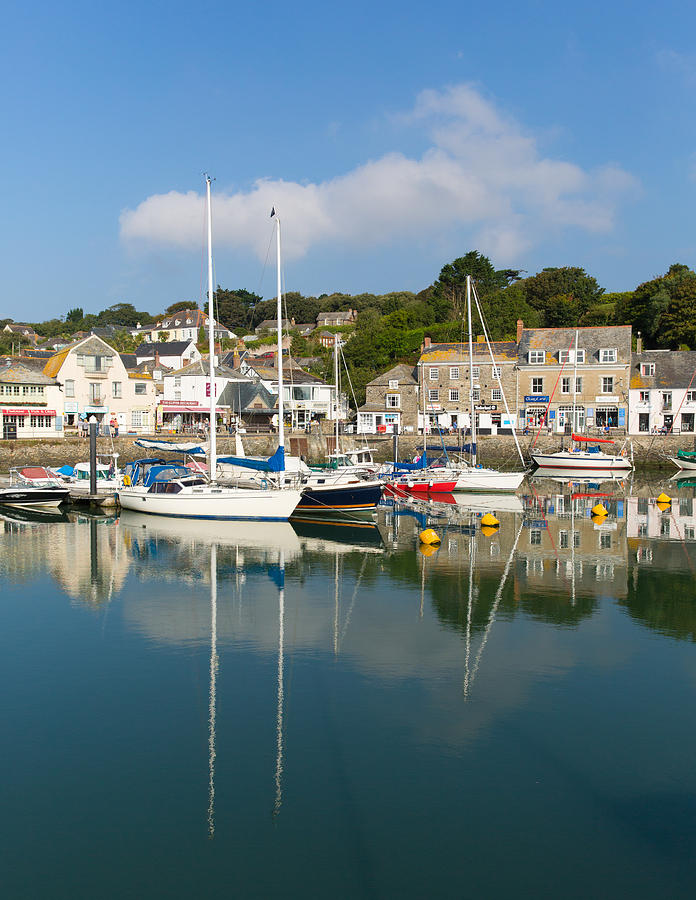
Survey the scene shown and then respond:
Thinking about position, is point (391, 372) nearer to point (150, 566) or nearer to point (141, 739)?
point (150, 566)

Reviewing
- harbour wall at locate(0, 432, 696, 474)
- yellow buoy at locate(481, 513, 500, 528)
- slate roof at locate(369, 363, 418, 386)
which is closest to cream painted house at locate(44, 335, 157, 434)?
harbour wall at locate(0, 432, 696, 474)

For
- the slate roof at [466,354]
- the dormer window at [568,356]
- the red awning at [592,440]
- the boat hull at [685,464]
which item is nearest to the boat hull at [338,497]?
the red awning at [592,440]

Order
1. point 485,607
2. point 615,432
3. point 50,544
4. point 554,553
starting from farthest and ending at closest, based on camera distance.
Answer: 1. point 615,432
2. point 50,544
3. point 554,553
4. point 485,607

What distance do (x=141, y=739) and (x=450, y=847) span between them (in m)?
5.35

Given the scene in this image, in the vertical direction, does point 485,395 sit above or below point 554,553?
above

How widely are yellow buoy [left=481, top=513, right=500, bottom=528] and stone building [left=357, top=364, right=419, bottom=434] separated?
36873 mm

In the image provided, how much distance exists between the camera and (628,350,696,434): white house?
66125 mm

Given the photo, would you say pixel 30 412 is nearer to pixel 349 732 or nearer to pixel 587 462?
pixel 587 462

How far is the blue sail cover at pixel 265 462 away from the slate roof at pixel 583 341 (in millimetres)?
40499

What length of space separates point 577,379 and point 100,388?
43.0 metres

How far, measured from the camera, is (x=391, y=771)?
10922mm

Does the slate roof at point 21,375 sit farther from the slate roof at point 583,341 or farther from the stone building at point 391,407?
the slate roof at point 583,341

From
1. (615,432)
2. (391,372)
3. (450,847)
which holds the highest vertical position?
(391,372)

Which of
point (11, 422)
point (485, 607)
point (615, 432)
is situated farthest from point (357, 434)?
point (485, 607)
